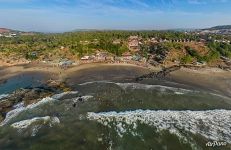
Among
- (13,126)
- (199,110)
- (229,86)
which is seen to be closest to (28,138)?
(13,126)

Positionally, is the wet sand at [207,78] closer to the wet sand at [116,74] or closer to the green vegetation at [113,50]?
the wet sand at [116,74]

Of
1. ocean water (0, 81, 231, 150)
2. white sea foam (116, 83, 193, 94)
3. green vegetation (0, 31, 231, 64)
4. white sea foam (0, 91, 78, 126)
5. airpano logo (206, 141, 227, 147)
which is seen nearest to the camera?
airpano logo (206, 141, 227, 147)

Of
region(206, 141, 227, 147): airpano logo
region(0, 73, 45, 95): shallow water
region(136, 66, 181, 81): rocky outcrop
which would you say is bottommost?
region(0, 73, 45, 95): shallow water

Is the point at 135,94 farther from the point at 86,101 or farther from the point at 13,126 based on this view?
the point at 13,126

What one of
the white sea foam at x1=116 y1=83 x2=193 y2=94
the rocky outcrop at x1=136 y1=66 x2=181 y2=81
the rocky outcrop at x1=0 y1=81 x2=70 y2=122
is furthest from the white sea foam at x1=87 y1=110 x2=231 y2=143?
the rocky outcrop at x1=136 y1=66 x2=181 y2=81

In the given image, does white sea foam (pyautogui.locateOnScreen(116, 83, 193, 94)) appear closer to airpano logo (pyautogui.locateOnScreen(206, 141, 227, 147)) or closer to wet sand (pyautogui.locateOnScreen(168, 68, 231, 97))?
wet sand (pyautogui.locateOnScreen(168, 68, 231, 97))

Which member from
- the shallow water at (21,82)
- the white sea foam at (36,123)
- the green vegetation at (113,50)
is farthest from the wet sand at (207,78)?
the white sea foam at (36,123)

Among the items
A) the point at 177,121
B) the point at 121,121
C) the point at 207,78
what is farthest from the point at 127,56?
the point at 177,121

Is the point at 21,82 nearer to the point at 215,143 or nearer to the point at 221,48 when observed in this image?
the point at 215,143
